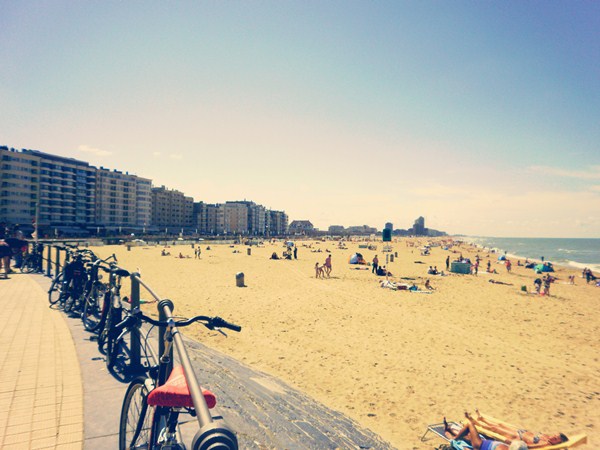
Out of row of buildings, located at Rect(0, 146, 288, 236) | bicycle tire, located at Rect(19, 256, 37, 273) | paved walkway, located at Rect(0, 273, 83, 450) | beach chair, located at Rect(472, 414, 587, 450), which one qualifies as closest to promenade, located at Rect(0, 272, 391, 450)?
paved walkway, located at Rect(0, 273, 83, 450)

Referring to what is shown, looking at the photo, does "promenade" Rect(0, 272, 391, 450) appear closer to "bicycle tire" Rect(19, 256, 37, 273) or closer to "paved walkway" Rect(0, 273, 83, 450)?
"paved walkway" Rect(0, 273, 83, 450)

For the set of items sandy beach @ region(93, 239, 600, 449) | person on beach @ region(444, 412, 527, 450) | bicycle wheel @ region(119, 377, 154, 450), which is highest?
bicycle wheel @ region(119, 377, 154, 450)

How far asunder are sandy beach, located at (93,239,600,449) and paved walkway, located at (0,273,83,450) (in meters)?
4.57

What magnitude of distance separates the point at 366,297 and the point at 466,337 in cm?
759

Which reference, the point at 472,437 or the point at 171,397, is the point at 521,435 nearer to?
the point at 472,437

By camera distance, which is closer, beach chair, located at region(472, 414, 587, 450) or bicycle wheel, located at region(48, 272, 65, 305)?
beach chair, located at region(472, 414, 587, 450)

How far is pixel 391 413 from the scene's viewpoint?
24.8 feet

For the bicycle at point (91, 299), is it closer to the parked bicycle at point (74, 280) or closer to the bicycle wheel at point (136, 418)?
the parked bicycle at point (74, 280)

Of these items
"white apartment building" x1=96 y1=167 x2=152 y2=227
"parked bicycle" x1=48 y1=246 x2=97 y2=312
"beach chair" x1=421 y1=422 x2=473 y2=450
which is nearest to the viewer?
"beach chair" x1=421 y1=422 x2=473 y2=450

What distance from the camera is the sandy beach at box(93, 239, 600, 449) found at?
7.95 m

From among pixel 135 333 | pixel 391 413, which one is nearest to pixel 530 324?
pixel 391 413

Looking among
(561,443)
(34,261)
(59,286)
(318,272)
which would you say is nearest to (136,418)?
(561,443)

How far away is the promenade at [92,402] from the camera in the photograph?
397 cm

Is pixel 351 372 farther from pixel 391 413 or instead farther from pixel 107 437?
pixel 107 437
